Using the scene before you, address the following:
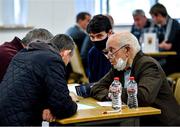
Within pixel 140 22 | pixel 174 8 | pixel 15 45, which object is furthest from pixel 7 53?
pixel 174 8

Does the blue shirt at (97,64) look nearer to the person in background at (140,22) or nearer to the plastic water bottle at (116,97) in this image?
the plastic water bottle at (116,97)

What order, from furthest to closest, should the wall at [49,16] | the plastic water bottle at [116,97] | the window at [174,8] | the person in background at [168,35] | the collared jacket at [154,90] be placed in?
the window at [174,8] → the wall at [49,16] → the person in background at [168,35] → the collared jacket at [154,90] → the plastic water bottle at [116,97]

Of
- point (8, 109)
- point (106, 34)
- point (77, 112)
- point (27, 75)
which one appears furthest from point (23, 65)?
point (106, 34)

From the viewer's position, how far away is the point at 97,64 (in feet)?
12.7

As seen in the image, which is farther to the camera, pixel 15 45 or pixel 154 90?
pixel 15 45

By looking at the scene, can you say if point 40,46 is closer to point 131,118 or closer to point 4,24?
point 131,118

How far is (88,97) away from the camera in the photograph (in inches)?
129

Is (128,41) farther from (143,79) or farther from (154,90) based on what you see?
(154,90)

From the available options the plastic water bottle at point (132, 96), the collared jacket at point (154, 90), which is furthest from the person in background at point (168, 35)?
the plastic water bottle at point (132, 96)

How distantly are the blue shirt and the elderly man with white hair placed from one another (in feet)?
1.85

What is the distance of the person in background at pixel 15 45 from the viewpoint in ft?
10.5

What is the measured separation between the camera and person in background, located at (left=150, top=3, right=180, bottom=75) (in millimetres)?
5938

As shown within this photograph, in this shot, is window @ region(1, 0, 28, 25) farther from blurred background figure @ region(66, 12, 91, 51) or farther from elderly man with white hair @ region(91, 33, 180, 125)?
elderly man with white hair @ region(91, 33, 180, 125)

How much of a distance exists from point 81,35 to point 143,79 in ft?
11.5
